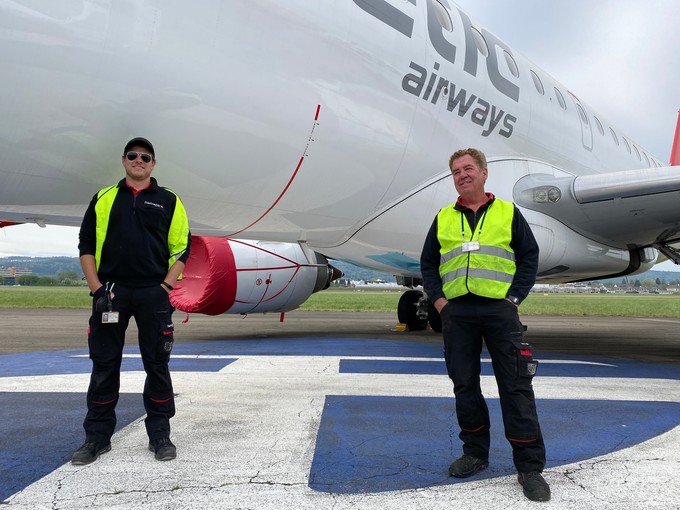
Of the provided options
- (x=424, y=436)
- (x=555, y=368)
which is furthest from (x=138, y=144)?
(x=555, y=368)

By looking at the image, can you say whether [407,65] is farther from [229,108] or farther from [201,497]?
[201,497]

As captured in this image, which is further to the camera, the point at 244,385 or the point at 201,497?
the point at 244,385

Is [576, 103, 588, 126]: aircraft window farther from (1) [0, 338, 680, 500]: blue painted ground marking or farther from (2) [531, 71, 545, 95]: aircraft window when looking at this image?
(1) [0, 338, 680, 500]: blue painted ground marking

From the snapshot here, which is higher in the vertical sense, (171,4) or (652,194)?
(171,4)

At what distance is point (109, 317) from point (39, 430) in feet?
3.53

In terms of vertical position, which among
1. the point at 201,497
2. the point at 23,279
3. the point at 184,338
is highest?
the point at 201,497

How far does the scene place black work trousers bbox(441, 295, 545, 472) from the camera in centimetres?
246

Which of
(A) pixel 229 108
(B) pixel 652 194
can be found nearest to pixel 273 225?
(A) pixel 229 108

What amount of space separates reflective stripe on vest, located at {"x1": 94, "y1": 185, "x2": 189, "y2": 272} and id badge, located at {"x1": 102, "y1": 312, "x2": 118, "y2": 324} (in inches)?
11.3

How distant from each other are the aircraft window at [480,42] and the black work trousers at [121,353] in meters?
4.11

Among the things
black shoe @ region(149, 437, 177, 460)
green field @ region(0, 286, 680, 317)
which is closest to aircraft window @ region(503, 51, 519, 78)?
black shoe @ region(149, 437, 177, 460)

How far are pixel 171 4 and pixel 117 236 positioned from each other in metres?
1.26

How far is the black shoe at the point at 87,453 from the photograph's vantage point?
8.69ft

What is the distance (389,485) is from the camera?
238cm
